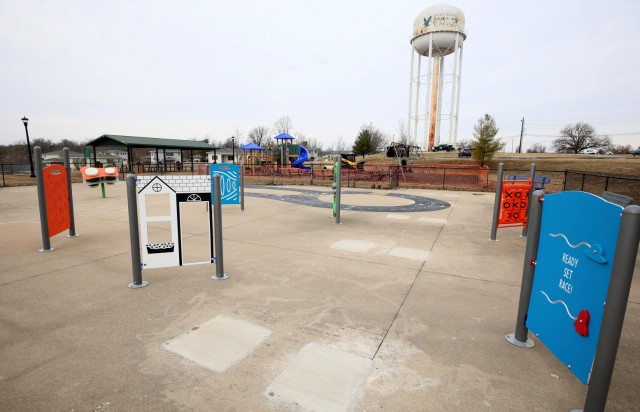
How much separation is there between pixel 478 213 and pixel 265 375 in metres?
10.6

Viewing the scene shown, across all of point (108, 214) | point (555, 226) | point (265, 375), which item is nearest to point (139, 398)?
point (265, 375)

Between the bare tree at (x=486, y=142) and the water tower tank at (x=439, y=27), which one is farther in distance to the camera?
the water tower tank at (x=439, y=27)

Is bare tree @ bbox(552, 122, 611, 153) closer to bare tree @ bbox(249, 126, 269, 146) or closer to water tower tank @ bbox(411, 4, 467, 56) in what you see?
water tower tank @ bbox(411, 4, 467, 56)

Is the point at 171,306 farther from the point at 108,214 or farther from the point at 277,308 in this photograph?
the point at 108,214

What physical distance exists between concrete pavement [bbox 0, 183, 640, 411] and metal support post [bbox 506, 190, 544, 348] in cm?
16

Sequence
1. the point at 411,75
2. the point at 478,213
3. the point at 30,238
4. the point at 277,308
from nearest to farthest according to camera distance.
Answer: the point at 277,308 < the point at 30,238 < the point at 478,213 < the point at 411,75

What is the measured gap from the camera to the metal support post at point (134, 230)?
13.9ft

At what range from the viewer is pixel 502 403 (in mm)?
2494

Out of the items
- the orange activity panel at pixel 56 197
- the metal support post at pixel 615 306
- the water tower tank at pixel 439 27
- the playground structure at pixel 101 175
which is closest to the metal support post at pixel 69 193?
the orange activity panel at pixel 56 197

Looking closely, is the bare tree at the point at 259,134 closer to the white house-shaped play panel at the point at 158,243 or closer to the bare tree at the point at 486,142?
the bare tree at the point at 486,142

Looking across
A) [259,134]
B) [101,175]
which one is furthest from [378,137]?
[101,175]

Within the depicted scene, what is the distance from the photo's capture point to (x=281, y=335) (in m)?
3.40

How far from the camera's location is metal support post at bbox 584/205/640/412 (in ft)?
6.59

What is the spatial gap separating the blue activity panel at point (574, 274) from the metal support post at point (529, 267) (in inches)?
1.8
